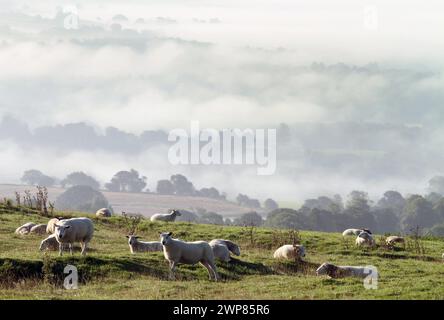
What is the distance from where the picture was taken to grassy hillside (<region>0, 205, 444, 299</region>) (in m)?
24.0

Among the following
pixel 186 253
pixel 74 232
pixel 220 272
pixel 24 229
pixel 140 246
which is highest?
pixel 74 232

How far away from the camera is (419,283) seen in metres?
26.5

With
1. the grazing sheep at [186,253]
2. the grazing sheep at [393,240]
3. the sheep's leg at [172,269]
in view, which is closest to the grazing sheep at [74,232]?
the grazing sheep at [186,253]

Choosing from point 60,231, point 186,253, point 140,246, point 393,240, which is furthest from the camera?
point 393,240

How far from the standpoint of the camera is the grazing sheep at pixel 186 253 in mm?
28375

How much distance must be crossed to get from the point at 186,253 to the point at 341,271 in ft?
20.7

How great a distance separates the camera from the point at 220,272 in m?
29.9

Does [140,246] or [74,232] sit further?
[140,246]

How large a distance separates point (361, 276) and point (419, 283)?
3604mm

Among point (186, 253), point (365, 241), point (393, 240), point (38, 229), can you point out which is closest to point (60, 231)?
point (186, 253)

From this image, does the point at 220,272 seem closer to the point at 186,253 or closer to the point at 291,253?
the point at 186,253

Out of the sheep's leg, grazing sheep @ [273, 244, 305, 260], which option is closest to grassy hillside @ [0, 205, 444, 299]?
the sheep's leg
